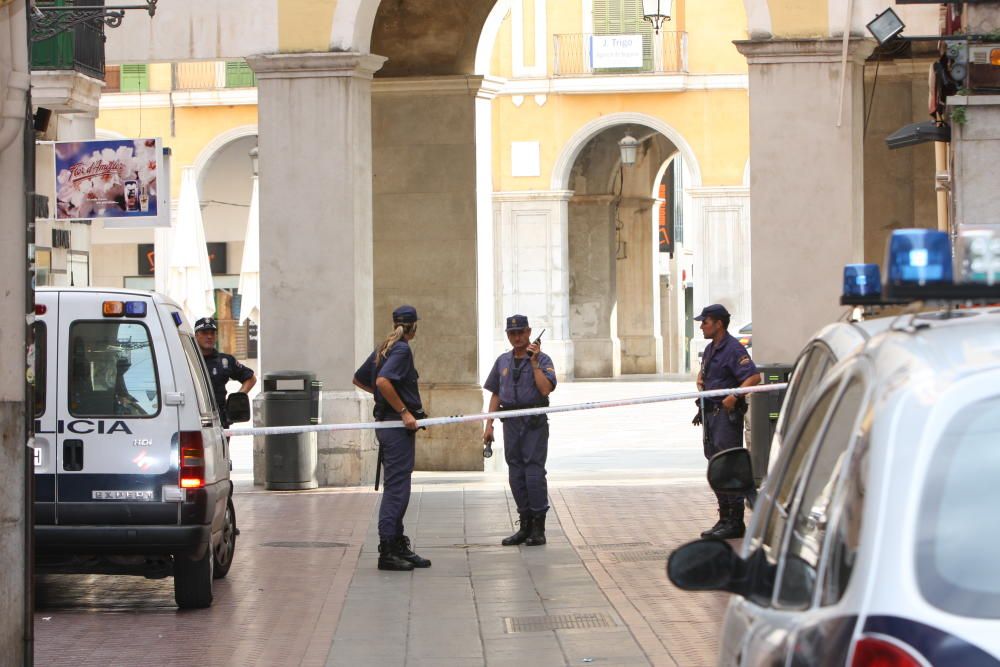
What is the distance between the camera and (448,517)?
15.2 metres

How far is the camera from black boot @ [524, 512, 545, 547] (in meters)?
13.1

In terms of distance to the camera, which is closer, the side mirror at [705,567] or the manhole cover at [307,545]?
the side mirror at [705,567]

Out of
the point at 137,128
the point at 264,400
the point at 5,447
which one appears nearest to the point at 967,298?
the point at 5,447

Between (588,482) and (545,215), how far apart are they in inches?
1009

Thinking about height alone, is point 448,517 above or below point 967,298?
below

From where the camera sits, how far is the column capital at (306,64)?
17.4m

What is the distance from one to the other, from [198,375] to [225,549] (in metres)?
1.67

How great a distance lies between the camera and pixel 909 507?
2.86 m

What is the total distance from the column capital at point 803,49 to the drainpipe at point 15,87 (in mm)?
10223

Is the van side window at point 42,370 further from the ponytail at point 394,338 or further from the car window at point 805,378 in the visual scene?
the car window at point 805,378

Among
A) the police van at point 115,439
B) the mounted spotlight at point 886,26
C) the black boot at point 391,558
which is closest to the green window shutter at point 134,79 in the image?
the mounted spotlight at point 886,26

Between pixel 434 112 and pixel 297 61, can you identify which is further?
pixel 434 112

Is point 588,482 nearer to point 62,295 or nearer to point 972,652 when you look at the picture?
point 62,295

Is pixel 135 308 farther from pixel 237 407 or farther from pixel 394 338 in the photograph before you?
pixel 394 338
